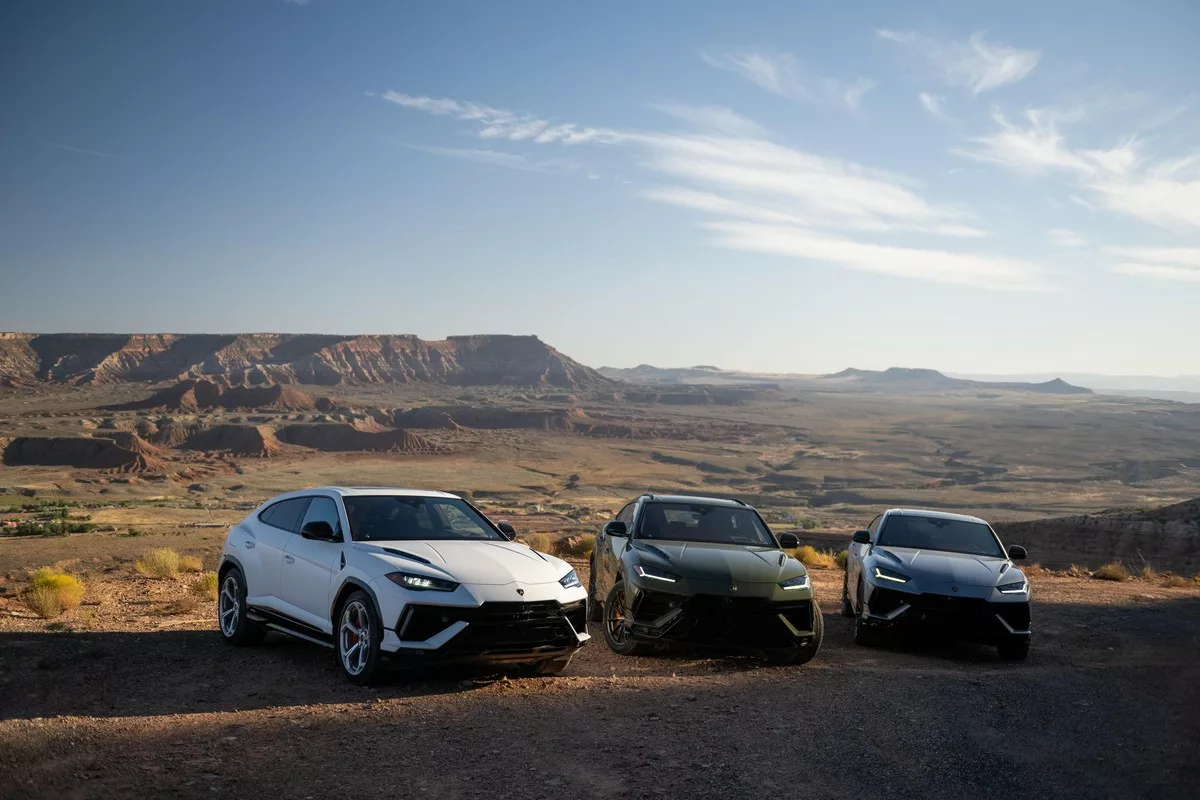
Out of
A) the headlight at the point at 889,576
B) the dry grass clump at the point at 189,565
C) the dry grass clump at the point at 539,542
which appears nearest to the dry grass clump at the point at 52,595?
the dry grass clump at the point at 189,565

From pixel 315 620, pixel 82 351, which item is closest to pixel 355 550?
pixel 315 620

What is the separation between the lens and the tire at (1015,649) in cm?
1042

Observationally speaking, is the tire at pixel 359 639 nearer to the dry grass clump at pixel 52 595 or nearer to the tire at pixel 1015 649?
the dry grass clump at pixel 52 595

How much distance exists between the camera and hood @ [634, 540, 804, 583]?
919 cm

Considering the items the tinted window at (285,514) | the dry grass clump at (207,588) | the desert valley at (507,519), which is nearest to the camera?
the desert valley at (507,519)

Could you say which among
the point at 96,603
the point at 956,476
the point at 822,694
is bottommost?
the point at 956,476

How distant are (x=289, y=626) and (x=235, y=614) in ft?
3.73

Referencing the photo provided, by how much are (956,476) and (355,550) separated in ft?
302

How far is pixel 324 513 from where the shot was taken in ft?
29.1

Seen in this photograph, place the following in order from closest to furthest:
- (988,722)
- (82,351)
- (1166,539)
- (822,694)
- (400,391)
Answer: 1. (988,722)
2. (822,694)
3. (1166,539)
4. (82,351)
5. (400,391)

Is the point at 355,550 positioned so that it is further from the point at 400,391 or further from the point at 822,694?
the point at 400,391

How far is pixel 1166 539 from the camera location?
33.3 meters

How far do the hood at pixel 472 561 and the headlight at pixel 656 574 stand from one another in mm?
965

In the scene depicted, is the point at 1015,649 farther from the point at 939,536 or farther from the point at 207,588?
the point at 207,588
